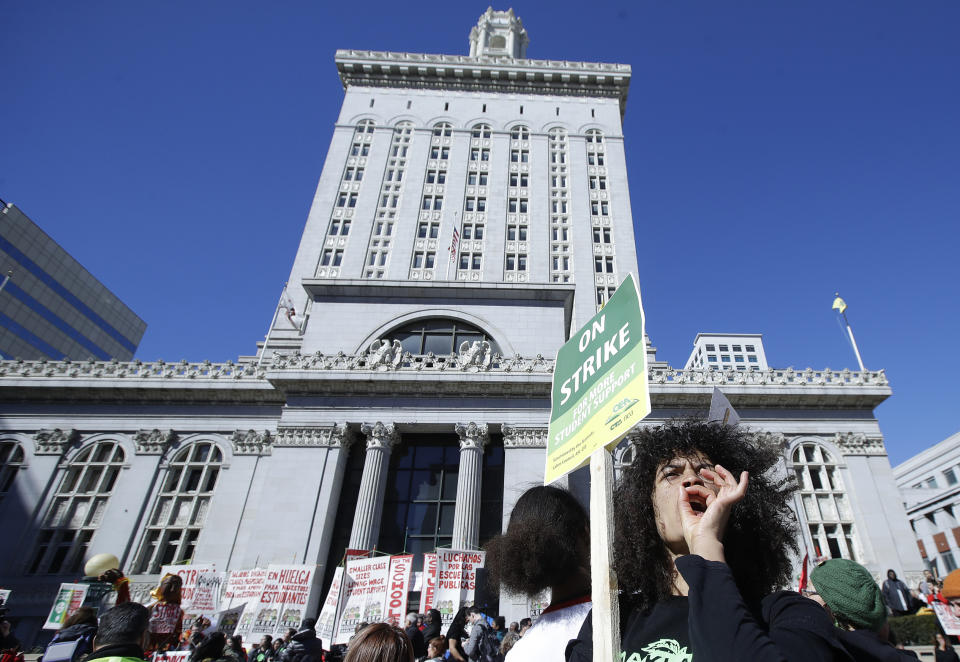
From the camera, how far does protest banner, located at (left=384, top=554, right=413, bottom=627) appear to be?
15.4m

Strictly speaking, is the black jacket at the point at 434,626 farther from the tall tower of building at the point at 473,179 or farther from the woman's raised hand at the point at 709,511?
the tall tower of building at the point at 473,179

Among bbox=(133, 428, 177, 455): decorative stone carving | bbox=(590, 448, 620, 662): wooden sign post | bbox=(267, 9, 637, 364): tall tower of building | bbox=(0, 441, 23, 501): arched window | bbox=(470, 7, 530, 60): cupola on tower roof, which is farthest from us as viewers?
bbox=(470, 7, 530, 60): cupola on tower roof

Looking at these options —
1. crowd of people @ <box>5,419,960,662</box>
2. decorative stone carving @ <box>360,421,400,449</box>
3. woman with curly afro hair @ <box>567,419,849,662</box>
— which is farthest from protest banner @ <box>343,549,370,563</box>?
woman with curly afro hair @ <box>567,419,849,662</box>

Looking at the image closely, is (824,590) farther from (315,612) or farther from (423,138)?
(423,138)

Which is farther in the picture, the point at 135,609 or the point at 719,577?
the point at 135,609

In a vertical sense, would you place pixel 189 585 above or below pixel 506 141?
below

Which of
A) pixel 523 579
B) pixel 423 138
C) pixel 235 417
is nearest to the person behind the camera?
pixel 523 579

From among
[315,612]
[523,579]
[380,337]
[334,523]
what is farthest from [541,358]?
[523,579]

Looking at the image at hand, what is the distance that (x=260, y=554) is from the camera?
21.0m

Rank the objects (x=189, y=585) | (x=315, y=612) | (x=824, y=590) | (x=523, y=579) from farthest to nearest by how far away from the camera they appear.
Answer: (x=315, y=612), (x=189, y=585), (x=523, y=579), (x=824, y=590)

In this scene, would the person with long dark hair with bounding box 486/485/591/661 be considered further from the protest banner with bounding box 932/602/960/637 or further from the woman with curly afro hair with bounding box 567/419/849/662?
the protest banner with bounding box 932/602/960/637

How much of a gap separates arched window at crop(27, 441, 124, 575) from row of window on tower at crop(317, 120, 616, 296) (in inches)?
907

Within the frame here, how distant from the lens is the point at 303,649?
993 cm

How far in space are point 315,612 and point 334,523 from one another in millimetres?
3764
